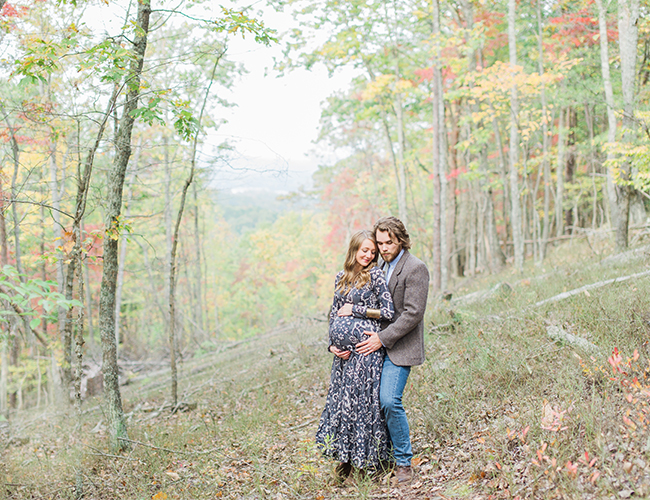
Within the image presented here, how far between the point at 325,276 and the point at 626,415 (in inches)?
1317

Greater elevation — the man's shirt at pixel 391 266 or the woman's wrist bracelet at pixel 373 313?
the man's shirt at pixel 391 266

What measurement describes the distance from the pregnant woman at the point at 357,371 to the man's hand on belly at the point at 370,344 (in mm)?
45

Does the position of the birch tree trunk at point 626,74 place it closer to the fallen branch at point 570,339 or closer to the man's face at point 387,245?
the fallen branch at point 570,339

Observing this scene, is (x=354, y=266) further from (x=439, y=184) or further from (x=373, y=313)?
(x=439, y=184)

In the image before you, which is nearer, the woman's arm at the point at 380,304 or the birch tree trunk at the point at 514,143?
the woman's arm at the point at 380,304

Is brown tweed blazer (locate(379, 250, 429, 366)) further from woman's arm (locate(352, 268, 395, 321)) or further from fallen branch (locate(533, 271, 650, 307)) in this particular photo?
fallen branch (locate(533, 271, 650, 307))

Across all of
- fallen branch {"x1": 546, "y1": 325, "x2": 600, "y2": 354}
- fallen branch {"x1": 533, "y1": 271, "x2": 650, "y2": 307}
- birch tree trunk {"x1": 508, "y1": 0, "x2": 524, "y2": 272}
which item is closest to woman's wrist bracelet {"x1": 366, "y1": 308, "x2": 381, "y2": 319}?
fallen branch {"x1": 546, "y1": 325, "x2": 600, "y2": 354}

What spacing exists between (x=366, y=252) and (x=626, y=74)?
7520 millimetres

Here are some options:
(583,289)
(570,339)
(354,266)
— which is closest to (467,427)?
(570,339)

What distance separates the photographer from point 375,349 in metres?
3.52

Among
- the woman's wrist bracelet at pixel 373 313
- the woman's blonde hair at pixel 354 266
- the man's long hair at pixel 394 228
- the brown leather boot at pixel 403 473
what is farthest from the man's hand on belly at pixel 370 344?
the brown leather boot at pixel 403 473

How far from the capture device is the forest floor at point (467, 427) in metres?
3.08

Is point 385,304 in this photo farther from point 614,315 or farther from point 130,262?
point 130,262

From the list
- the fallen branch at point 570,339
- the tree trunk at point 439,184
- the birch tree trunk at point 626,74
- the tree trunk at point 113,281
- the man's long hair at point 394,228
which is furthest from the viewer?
the tree trunk at point 439,184
